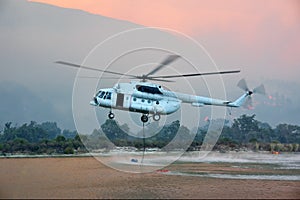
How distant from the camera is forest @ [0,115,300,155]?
51.0m

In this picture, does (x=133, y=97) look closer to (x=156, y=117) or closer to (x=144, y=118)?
(x=144, y=118)

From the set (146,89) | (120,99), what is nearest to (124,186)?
(120,99)

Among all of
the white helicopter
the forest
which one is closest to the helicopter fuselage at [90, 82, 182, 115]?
the white helicopter

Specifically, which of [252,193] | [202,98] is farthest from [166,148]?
[252,193]

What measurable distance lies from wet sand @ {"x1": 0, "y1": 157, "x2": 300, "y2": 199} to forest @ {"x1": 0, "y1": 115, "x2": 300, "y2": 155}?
4.31 metres

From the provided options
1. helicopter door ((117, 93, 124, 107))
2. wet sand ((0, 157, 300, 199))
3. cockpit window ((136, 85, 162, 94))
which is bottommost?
wet sand ((0, 157, 300, 199))

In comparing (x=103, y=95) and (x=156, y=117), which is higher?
(x=103, y=95)

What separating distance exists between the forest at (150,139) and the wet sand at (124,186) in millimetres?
4307

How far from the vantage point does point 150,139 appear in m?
55.1

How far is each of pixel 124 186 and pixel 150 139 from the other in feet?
97.4

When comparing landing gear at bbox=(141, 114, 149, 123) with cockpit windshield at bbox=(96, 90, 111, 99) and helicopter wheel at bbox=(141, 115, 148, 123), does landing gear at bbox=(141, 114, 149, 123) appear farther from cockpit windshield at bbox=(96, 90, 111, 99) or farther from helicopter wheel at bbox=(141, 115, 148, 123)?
cockpit windshield at bbox=(96, 90, 111, 99)

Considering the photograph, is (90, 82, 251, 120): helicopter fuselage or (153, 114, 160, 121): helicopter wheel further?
(153, 114, 160, 121): helicopter wheel

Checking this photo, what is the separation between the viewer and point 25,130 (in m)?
67.1

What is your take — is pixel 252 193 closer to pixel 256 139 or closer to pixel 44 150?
pixel 44 150
